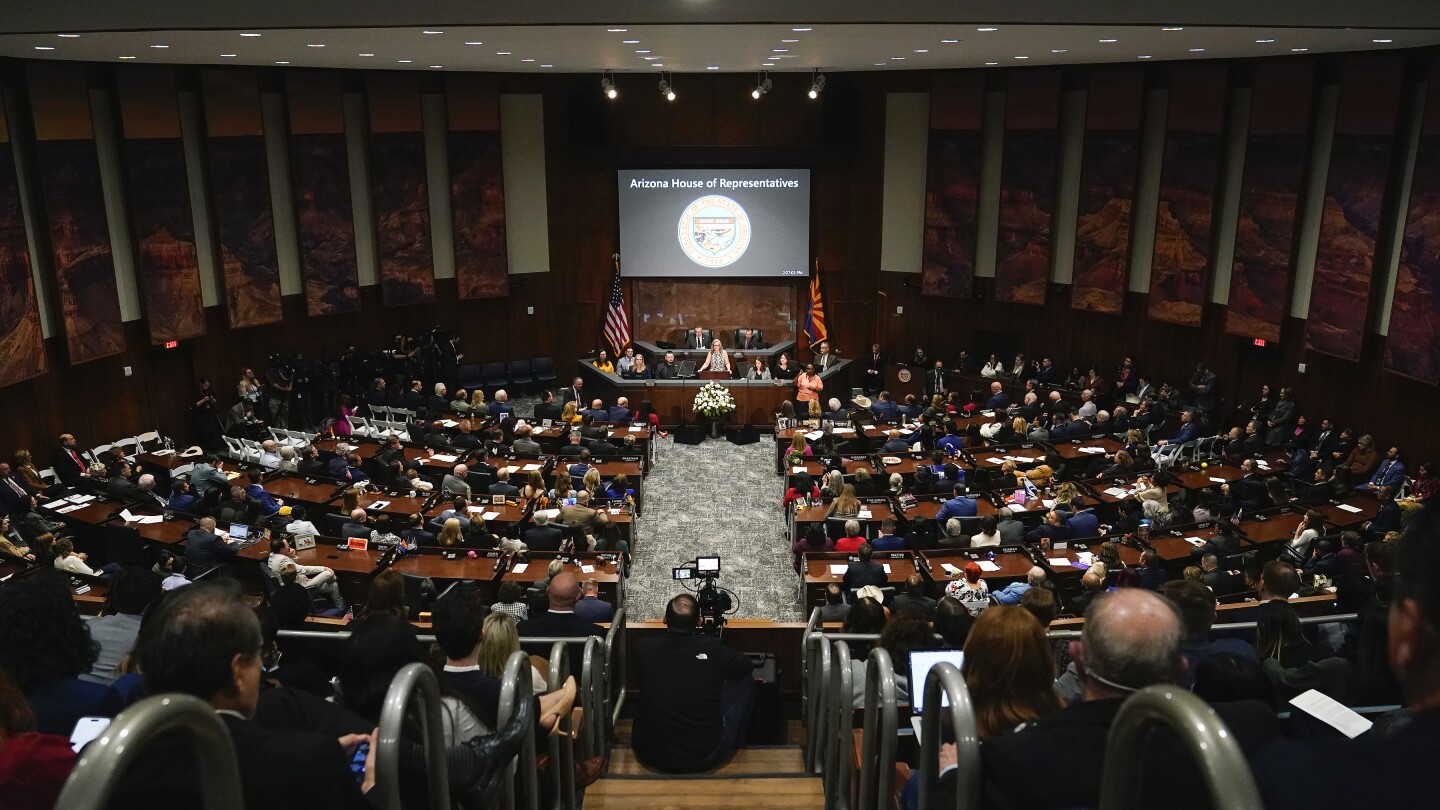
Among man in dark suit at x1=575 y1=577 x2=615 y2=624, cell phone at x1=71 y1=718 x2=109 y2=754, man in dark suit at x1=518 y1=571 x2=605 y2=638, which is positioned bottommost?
man in dark suit at x1=575 y1=577 x2=615 y2=624

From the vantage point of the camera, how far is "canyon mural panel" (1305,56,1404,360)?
1384 cm

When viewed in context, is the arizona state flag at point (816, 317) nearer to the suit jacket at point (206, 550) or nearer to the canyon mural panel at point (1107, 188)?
the canyon mural panel at point (1107, 188)

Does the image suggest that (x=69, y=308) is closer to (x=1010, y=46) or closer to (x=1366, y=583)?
(x=1010, y=46)

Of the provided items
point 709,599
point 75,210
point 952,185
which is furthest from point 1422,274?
point 75,210

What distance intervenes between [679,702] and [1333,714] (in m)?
3.49

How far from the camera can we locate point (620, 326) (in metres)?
20.4

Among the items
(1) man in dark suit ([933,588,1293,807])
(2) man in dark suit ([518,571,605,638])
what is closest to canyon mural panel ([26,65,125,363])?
(2) man in dark suit ([518,571,605,638])

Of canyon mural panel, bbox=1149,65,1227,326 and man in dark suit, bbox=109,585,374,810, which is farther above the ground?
canyon mural panel, bbox=1149,65,1227,326

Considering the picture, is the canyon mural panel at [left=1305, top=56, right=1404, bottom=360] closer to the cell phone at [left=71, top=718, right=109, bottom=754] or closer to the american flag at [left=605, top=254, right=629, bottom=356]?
the american flag at [left=605, top=254, right=629, bottom=356]

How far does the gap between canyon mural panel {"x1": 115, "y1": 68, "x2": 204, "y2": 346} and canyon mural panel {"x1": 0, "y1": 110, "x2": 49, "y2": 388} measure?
1.84 metres

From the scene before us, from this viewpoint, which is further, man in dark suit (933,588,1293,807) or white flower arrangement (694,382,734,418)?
white flower arrangement (694,382,734,418)

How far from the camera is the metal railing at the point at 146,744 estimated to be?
1240 millimetres

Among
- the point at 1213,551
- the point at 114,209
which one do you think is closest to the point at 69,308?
the point at 114,209

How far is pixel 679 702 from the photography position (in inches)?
244
